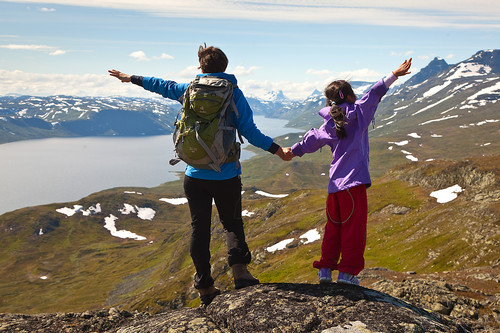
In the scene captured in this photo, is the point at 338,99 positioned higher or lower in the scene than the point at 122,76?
lower

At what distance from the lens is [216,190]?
8.64 meters

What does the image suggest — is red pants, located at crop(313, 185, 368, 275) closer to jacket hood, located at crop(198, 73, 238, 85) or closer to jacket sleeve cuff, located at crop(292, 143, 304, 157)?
jacket sleeve cuff, located at crop(292, 143, 304, 157)

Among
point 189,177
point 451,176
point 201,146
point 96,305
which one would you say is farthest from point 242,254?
point 96,305

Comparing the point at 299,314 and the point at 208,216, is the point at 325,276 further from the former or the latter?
the point at 208,216

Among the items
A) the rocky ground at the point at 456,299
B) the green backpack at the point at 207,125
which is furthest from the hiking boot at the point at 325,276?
the rocky ground at the point at 456,299

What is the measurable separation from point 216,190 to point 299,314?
3485 mm

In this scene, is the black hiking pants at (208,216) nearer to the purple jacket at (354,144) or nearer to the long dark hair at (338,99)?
the purple jacket at (354,144)

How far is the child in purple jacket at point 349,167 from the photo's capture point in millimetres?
8727

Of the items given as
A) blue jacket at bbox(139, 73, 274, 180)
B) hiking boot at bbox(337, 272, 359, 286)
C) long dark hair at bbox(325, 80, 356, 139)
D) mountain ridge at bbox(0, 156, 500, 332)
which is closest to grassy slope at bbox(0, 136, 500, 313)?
mountain ridge at bbox(0, 156, 500, 332)

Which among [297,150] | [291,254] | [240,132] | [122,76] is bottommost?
[291,254]

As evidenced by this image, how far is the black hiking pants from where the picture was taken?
28.5ft

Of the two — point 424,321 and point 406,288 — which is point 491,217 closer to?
point 406,288

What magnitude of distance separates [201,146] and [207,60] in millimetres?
2258

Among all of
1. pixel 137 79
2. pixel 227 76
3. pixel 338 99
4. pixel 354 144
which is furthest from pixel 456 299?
pixel 137 79
